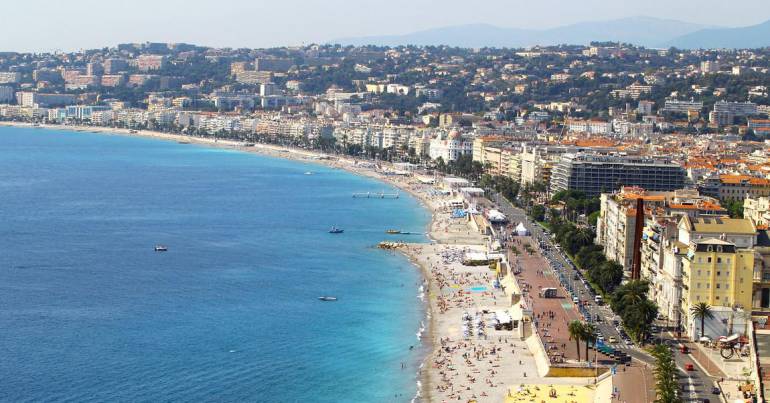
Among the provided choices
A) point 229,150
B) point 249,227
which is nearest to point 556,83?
point 229,150

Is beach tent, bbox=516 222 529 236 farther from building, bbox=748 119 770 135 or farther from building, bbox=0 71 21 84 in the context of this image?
building, bbox=0 71 21 84

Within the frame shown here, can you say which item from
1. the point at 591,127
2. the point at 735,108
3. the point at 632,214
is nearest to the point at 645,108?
the point at 735,108

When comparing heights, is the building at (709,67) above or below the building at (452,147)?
above

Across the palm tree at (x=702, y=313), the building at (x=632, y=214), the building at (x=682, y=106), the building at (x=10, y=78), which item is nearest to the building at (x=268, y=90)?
the building at (x=10, y=78)

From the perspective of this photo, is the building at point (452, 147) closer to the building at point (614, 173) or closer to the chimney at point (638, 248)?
the building at point (614, 173)

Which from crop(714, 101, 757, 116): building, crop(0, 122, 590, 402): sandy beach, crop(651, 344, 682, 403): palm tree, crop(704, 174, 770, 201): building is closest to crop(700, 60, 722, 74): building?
crop(714, 101, 757, 116): building

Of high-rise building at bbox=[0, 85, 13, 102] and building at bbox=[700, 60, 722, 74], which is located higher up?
building at bbox=[700, 60, 722, 74]
